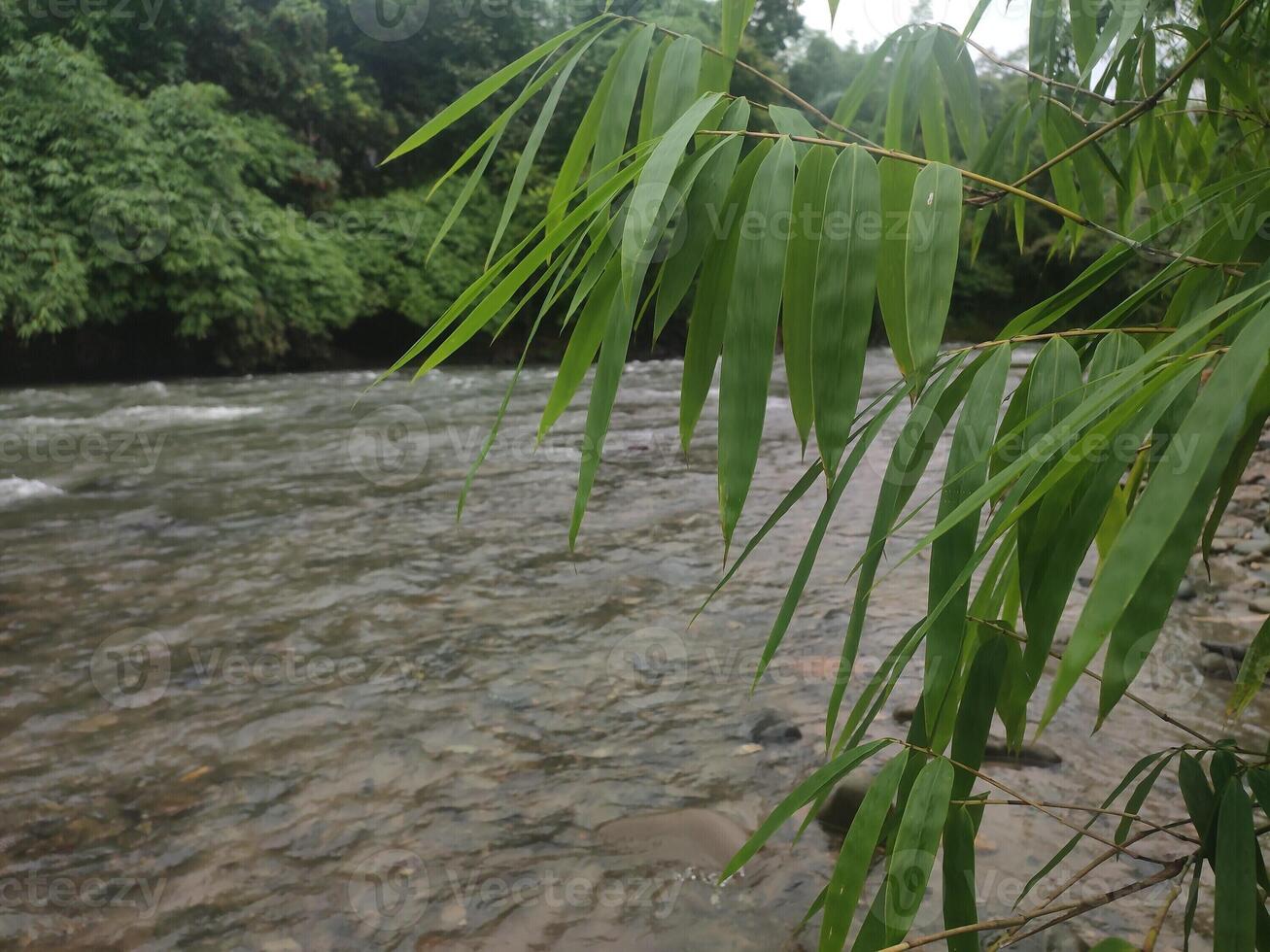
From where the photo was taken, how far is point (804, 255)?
2.96 feet

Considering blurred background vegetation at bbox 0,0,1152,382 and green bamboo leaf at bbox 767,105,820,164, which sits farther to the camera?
blurred background vegetation at bbox 0,0,1152,382

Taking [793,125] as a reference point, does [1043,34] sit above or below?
above

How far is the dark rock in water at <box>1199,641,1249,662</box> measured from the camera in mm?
2738

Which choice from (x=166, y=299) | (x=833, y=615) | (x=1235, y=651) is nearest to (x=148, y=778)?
(x=833, y=615)

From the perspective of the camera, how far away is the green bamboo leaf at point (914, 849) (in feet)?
2.82

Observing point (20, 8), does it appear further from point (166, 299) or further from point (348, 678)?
point (348, 678)

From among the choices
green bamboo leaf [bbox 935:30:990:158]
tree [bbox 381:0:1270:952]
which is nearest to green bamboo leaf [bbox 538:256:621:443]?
tree [bbox 381:0:1270:952]

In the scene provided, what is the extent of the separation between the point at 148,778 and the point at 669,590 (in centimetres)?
198

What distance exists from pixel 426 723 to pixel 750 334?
2.02 meters

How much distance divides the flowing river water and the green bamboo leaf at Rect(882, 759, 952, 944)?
0.89 meters

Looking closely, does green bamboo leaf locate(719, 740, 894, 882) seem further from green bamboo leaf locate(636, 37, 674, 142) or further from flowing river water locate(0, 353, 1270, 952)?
flowing river water locate(0, 353, 1270, 952)

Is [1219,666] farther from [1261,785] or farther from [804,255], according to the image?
[804,255]

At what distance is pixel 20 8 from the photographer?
13.1 meters

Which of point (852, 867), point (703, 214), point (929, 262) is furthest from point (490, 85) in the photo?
point (852, 867)
